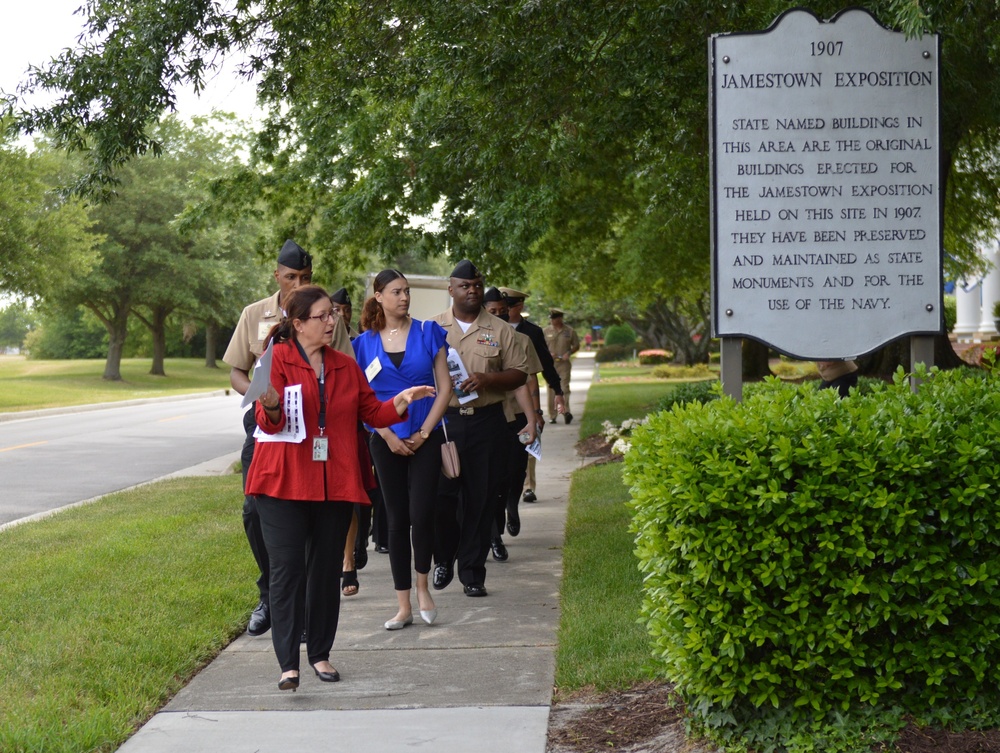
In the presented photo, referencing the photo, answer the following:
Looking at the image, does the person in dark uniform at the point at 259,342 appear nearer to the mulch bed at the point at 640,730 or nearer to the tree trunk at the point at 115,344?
the mulch bed at the point at 640,730

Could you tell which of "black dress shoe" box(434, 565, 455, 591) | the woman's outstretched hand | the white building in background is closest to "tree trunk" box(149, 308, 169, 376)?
the white building in background

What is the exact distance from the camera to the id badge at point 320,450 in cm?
544

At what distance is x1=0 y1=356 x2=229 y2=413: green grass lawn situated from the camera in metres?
38.0

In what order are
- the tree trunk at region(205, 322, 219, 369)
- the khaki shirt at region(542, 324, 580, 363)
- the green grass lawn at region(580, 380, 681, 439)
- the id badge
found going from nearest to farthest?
the id badge < the khaki shirt at region(542, 324, 580, 363) < the green grass lawn at region(580, 380, 681, 439) < the tree trunk at region(205, 322, 219, 369)

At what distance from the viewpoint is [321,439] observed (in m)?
5.47

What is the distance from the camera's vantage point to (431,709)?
17.0 feet

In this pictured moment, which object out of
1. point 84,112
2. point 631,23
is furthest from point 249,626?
point 631,23

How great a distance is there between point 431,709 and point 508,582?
292 centimetres

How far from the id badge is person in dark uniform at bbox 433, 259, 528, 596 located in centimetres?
195

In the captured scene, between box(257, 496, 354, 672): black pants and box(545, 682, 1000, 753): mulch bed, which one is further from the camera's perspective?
box(257, 496, 354, 672): black pants

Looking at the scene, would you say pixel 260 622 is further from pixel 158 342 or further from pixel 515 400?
pixel 158 342

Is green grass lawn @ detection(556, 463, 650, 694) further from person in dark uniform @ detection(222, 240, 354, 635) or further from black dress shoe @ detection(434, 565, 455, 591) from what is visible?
person in dark uniform @ detection(222, 240, 354, 635)

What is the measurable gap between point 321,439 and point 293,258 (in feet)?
4.61

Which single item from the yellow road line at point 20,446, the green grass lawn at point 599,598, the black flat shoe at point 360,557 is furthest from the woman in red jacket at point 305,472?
the yellow road line at point 20,446
